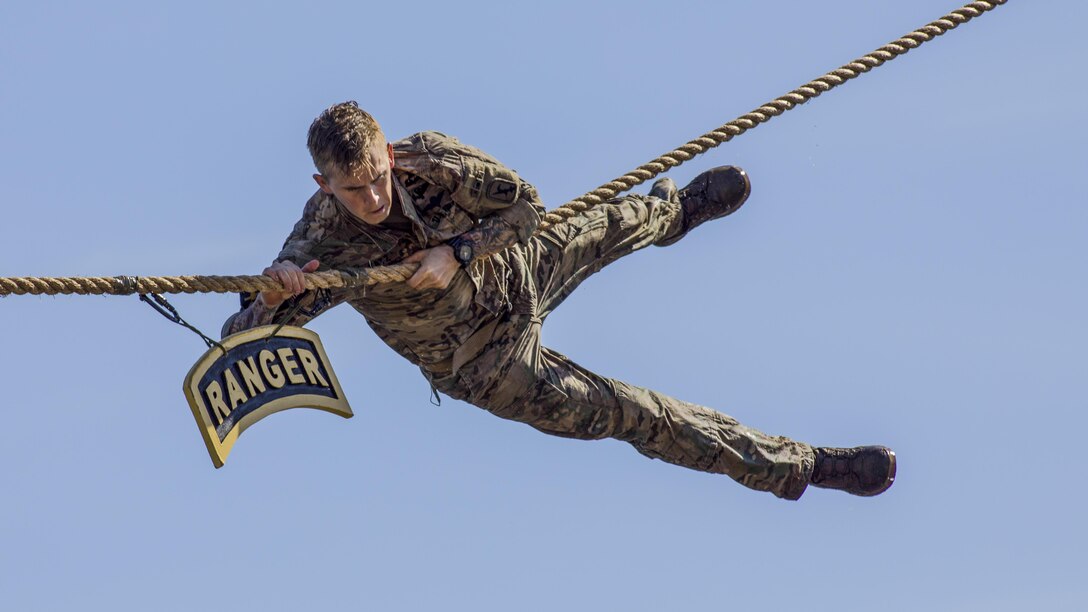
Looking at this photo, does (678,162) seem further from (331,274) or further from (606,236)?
(331,274)

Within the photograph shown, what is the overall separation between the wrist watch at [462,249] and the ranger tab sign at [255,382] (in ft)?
3.81

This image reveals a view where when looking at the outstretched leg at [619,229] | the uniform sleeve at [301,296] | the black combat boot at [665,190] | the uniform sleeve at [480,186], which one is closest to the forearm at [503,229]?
the uniform sleeve at [480,186]

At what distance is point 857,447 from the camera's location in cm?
1817

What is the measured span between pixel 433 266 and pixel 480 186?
0.57 meters

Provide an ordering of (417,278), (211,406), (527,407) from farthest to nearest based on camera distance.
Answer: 1. (527,407)
2. (417,278)
3. (211,406)

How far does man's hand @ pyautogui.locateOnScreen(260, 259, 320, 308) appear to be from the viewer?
15094 millimetres

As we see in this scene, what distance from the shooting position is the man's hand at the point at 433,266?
1594cm

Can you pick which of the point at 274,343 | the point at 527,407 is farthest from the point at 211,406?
the point at 527,407

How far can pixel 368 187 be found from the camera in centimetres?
1532

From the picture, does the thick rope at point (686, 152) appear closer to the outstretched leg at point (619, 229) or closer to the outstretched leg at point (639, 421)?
the outstretched leg at point (619, 229)

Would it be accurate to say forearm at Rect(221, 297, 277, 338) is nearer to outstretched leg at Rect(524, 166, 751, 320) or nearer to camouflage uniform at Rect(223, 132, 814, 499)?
camouflage uniform at Rect(223, 132, 814, 499)

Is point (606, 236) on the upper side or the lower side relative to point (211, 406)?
upper

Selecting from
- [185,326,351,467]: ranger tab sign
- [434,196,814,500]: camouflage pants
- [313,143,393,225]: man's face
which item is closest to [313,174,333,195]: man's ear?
[313,143,393,225]: man's face

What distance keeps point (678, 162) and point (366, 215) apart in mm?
2129
